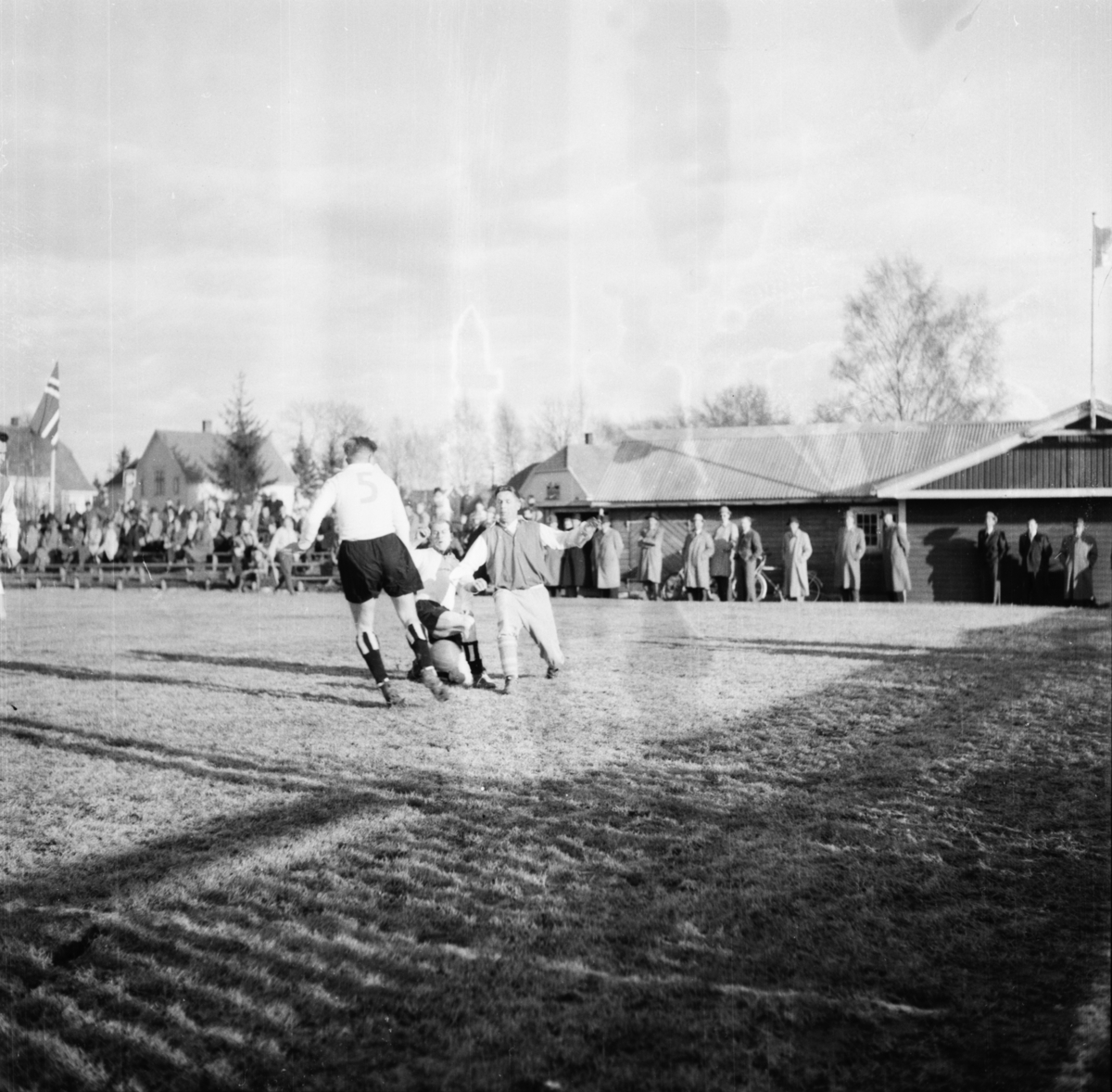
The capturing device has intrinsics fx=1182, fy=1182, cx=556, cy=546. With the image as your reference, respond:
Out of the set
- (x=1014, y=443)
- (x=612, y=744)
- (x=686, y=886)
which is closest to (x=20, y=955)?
(x=686, y=886)

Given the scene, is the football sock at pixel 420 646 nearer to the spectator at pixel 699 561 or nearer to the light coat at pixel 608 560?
the spectator at pixel 699 561

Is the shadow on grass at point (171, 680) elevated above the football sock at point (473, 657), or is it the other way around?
the football sock at point (473, 657)

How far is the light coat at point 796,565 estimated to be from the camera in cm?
2736

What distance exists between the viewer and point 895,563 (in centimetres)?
2803

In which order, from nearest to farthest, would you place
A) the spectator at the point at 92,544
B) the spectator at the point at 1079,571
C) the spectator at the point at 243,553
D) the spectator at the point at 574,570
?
1. the spectator at the point at 1079,571
2. the spectator at the point at 574,570
3. the spectator at the point at 243,553
4. the spectator at the point at 92,544

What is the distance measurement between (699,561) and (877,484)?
7.75 m

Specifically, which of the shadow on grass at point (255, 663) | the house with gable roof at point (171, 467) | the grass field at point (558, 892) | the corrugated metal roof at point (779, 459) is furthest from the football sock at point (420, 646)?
the house with gable roof at point (171, 467)

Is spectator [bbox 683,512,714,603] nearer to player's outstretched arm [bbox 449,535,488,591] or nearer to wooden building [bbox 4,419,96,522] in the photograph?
wooden building [bbox 4,419,96,522]

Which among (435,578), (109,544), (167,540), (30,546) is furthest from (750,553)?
(30,546)

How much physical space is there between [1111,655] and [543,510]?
76.0 feet

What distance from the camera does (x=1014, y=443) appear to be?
28.4m

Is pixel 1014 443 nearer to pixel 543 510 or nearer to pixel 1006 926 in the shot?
pixel 543 510

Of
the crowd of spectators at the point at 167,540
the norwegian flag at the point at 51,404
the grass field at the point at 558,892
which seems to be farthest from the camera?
the crowd of spectators at the point at 167,540

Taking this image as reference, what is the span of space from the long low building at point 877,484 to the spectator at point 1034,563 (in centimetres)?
75
